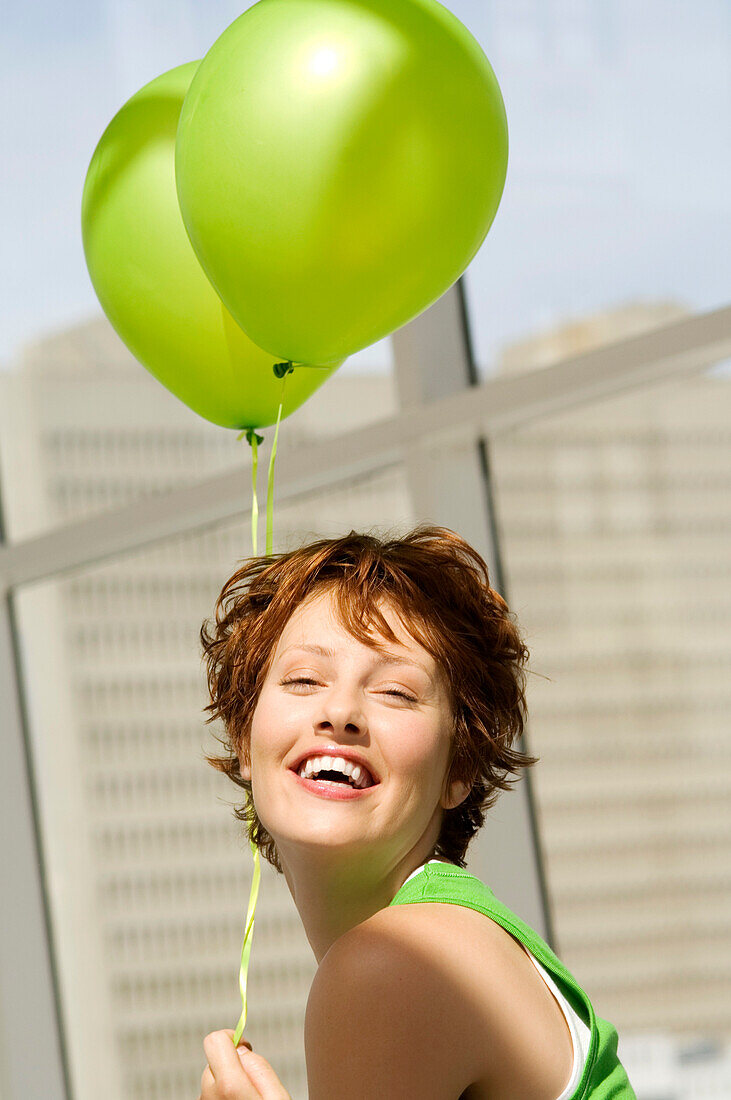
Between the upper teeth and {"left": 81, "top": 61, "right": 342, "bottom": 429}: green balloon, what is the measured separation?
0.45m

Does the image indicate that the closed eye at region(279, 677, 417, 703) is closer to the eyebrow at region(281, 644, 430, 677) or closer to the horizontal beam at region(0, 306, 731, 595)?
the eyebrow at region(281, 644, 430, 677)

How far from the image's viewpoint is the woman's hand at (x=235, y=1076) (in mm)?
1059

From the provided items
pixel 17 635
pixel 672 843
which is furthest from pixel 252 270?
pixel 17 635

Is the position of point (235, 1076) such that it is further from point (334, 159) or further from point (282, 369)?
point (334, 159)

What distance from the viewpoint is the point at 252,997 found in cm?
281

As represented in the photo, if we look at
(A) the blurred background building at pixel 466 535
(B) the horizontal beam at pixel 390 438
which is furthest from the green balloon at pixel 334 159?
(A) the blurred background building at pixel 466 535

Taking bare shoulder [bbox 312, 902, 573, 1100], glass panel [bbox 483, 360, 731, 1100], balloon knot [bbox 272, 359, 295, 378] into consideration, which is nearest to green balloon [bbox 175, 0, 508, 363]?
balloon knot [bbox 272, 359, 295, 378]

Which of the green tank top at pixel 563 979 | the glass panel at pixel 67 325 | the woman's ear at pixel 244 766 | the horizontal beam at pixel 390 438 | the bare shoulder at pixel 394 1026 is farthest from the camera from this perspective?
the glass panel at pixel 67 325

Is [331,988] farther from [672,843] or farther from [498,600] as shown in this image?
[672,843]

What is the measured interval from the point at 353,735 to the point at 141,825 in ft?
6.80

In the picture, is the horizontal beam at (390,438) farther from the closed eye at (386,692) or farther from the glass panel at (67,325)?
the closed eye at (386,692)

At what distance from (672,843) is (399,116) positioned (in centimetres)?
145

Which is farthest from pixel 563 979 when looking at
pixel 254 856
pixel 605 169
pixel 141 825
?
pixel 141 825

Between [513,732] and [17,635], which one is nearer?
[513,732]
